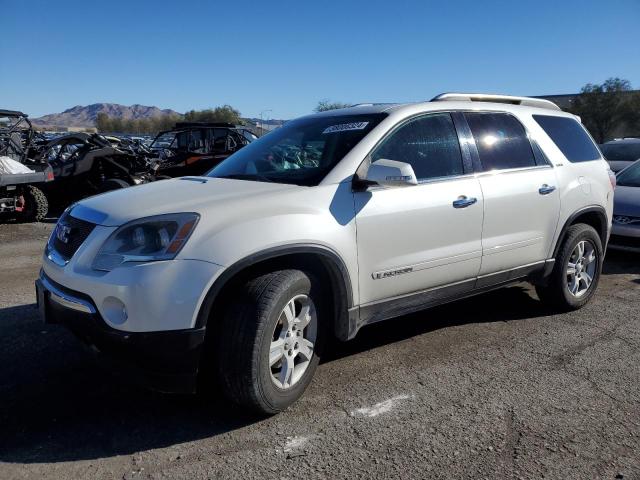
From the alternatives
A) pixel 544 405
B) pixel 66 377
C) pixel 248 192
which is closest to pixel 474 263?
pixel 544 405

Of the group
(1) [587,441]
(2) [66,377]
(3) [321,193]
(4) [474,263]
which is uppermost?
(3) [321,193]

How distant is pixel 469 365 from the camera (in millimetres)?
3891

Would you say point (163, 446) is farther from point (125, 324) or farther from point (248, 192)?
point (248, 192)

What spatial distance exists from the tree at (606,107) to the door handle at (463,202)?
48789mm

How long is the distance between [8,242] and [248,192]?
273 inches

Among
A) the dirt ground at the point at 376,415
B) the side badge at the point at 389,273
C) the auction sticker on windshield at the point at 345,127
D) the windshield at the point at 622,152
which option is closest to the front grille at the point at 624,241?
the dirt ground at the point at 376,415

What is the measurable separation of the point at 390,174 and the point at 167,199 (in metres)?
1.32

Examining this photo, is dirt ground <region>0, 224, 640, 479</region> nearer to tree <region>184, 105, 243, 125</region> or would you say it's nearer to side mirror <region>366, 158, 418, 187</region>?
side mirror <region>366, 158, 418, 187</region>

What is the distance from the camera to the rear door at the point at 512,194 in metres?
4.14

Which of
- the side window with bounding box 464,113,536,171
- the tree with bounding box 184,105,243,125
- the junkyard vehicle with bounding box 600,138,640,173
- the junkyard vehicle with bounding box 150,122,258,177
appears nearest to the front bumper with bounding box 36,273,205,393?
the side window with bounding box 464,113,536,171

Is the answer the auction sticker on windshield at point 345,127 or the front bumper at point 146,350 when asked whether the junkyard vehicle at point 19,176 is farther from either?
the front bumper at point 146,350

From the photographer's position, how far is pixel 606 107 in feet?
157

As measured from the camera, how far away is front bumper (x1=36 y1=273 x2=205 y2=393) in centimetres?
272

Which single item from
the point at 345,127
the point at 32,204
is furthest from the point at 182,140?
the point at 345,127
